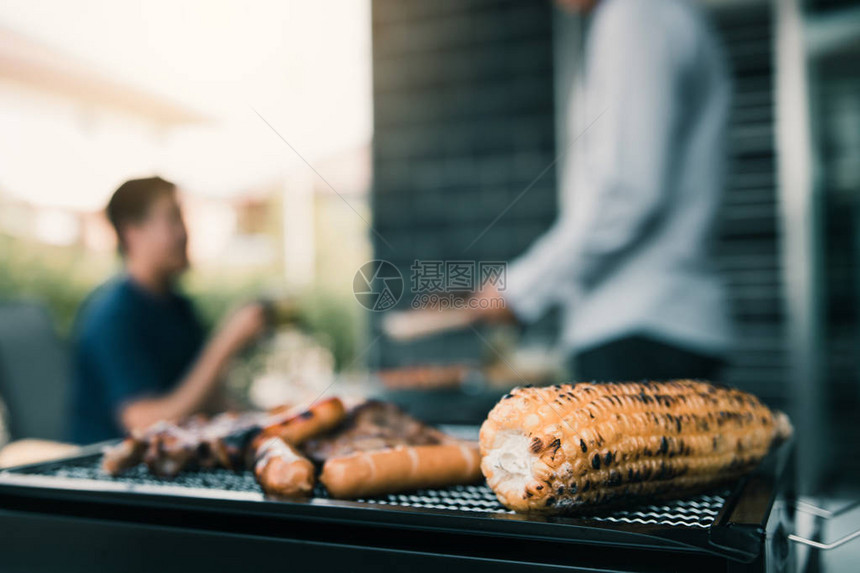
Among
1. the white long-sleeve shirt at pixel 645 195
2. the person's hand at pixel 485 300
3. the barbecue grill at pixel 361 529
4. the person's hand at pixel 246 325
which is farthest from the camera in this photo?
the person's hand at pixel 246 325

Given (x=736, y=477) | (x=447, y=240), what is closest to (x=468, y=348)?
(x=447, y=240)

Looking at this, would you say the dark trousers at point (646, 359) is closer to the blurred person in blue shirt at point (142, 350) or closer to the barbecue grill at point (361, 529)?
the barbecue grill at point (361, 529)

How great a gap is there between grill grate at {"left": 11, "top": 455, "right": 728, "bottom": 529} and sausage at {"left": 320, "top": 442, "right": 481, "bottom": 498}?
2cm

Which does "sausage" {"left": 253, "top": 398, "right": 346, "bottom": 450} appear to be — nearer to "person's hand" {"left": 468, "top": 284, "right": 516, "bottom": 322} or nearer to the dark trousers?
"person's hand" {"left": 468, "top": 284, "right": 516, "bottom": 322}

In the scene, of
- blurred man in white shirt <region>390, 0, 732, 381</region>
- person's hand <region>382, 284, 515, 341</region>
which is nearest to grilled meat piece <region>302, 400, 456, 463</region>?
person's hand <region>382, 284, 515, 341</region>

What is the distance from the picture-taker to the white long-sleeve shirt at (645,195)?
1.70 m

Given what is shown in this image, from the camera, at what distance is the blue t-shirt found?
7.09ft

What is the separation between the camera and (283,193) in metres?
5.38

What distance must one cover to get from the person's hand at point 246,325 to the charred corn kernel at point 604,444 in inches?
48.3

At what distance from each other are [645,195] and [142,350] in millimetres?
1571

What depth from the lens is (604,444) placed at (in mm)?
769

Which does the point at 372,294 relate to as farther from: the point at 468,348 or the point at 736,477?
the point at 468,348

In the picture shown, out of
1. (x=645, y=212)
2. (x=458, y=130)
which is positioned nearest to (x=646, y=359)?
(x=645, y=212)

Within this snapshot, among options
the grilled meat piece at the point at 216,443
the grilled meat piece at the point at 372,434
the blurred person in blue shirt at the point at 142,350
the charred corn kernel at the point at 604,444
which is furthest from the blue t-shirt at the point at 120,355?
the charred corn kernel at the point at 604,444
